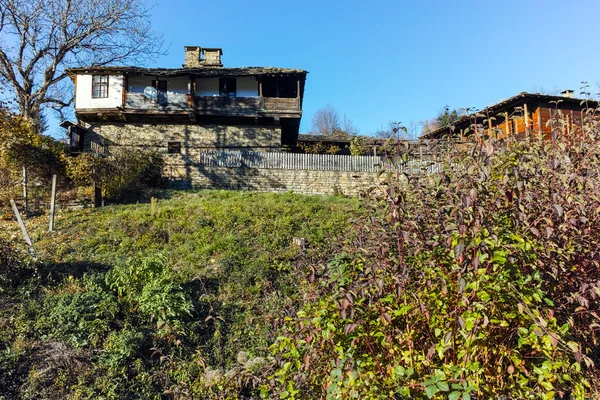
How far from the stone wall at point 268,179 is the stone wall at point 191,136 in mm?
4375

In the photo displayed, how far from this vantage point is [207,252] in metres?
8.68

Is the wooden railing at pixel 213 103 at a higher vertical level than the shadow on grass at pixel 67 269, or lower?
higher

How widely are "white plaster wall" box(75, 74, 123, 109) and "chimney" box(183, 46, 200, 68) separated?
4592 mm

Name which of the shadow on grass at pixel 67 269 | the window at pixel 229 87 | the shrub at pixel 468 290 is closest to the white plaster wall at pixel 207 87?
the window at pixel 229 87

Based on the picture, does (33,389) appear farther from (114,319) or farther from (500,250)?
(500,250)

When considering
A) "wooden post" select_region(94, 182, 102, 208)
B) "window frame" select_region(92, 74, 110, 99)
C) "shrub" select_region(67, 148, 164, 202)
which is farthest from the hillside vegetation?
"window frame" select_region(92, 74, 110, 99)

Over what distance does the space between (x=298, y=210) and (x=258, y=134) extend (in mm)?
11460

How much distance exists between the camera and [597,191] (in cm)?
235

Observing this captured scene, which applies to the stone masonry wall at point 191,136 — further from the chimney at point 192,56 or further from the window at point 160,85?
the chimney at point 192,56

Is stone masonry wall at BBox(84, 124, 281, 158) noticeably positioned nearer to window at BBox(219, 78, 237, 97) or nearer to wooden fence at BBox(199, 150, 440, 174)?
window at BBox(219, 78, 237, 97)

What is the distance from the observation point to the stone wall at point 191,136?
2194cm

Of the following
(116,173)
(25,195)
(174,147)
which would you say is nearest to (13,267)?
(25,195)

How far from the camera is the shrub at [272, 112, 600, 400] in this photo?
6.95ft

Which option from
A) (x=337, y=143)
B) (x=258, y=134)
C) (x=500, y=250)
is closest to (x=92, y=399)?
(x=500, y=250)
